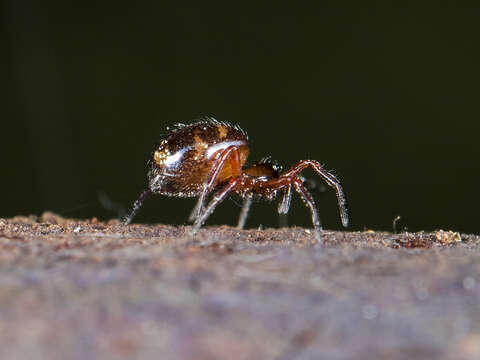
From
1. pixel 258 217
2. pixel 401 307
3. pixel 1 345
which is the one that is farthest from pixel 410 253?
pixel 258 217

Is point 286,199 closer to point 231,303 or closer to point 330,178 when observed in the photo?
point 330,178

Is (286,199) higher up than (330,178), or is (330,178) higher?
(330,178)

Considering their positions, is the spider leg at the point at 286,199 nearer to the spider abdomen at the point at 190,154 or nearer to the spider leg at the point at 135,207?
Answer: the spider abdomen at the point at 190,154

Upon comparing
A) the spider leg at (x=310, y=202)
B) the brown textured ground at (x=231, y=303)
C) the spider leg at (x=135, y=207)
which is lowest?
the spider leg at (x=135, y=207)

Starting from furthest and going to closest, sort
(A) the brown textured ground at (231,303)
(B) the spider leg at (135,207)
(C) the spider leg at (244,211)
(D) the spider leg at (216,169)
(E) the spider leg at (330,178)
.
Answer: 1. (C) the spider leg at (244,211)
2. (B) the spider leg at (135,207)
3. (E) the spider leg at (330,178)
4. (D) the spider leg at (216,169)
5. (A) the brown textured ground at (231,303)

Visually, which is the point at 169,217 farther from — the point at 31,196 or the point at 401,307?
the point at 401,307

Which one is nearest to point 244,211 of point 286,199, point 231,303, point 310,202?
point 286,199

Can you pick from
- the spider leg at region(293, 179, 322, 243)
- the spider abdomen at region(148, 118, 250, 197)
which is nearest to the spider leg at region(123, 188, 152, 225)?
the spider abdomen at region(148, 118, 250, 197)

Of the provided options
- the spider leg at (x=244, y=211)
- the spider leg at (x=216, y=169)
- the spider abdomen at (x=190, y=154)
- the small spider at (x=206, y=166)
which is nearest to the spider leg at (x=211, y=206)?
the spider leg at (x=216, y=169)

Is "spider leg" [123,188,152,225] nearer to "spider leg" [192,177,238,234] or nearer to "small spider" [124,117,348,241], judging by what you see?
"small spider" [124,117,348,241]
